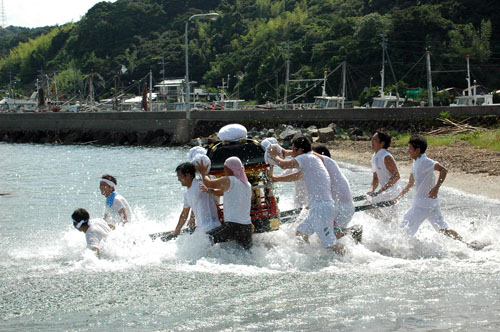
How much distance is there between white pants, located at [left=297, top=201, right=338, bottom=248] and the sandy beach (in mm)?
8524

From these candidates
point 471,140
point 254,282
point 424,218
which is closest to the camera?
point 254,282

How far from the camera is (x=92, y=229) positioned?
9844mm

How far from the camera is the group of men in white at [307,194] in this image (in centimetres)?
911

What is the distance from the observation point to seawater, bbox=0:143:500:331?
716cm

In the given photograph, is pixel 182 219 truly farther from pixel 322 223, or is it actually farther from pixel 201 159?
pixel 322 223

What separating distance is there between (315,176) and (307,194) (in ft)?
2.06

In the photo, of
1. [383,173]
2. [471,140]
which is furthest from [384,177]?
[471,140]

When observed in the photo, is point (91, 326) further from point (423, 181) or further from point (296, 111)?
point (296, 111)

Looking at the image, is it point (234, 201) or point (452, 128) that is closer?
point (234, 201)

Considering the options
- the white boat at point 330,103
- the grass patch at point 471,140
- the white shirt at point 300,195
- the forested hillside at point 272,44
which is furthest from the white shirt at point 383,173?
the forested hillside at point 272,44

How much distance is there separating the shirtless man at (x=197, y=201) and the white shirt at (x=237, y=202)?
1.32 feet

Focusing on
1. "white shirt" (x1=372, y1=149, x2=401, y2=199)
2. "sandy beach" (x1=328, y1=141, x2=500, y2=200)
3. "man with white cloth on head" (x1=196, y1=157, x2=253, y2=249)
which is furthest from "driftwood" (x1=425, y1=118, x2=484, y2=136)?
"man with white cloth on head" (x1=196, y1=157, x2=253, y2=249)

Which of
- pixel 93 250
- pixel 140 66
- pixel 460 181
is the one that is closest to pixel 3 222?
pixel 93 250

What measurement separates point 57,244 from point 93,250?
2.31 metres
